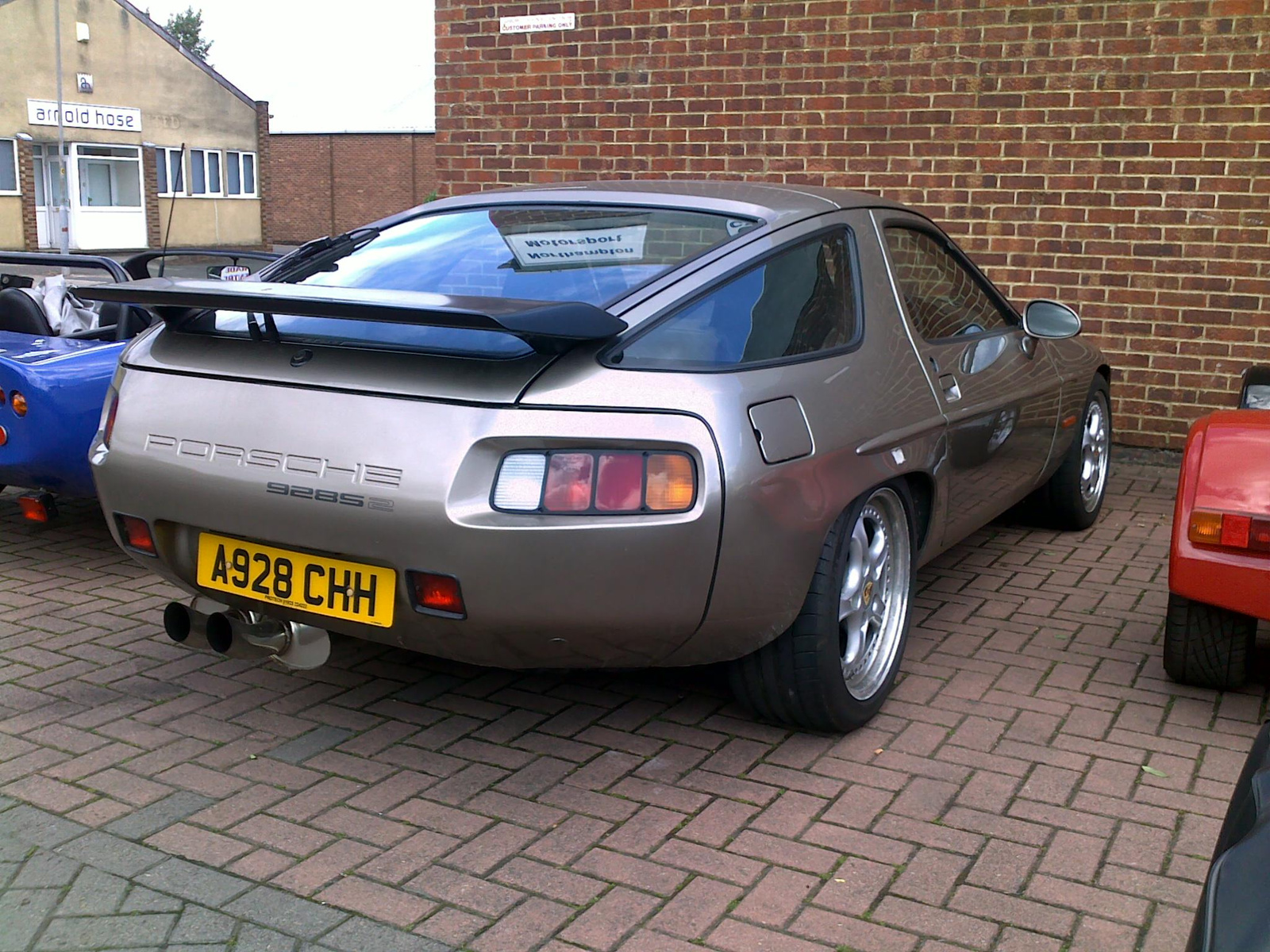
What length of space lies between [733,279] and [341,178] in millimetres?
50170

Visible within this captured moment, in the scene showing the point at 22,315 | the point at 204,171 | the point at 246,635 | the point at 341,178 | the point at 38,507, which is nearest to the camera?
the point at 246,635

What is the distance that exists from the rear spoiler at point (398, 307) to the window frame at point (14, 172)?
1483 inches

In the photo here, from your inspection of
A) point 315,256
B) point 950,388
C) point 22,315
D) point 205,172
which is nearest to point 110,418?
point 315,256

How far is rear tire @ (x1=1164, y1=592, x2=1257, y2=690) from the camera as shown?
3785mm

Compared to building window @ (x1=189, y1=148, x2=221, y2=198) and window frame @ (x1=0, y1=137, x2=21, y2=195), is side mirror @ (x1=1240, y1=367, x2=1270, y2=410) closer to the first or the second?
window frame @ (x1=0, y1=137, x2=21, y2=195)

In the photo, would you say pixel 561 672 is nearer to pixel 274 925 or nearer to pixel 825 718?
pixel 825 718

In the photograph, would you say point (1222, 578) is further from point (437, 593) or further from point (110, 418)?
point (110, 418)

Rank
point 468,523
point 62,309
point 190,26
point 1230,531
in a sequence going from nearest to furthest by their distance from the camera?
1. point 468,523
2. point 1230,531
3. point 62,309
4. point 190,26

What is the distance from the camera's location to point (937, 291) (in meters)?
4.38

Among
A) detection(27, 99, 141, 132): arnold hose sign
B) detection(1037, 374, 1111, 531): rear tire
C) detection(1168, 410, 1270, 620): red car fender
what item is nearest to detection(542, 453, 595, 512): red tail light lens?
detection(1168, 410, 1270, 620): red car fender

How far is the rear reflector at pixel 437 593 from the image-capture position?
2879 mm

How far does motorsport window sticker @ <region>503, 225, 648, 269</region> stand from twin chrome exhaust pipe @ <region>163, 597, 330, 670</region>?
118 centimetres

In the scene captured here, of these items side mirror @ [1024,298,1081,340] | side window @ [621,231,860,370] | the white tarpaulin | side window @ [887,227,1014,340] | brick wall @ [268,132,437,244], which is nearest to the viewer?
side window @ [621,231,860,370]

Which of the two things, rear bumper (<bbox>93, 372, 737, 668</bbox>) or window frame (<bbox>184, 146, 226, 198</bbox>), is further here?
window frame (<bbox>184, 146, 226, 198</bbox>)
